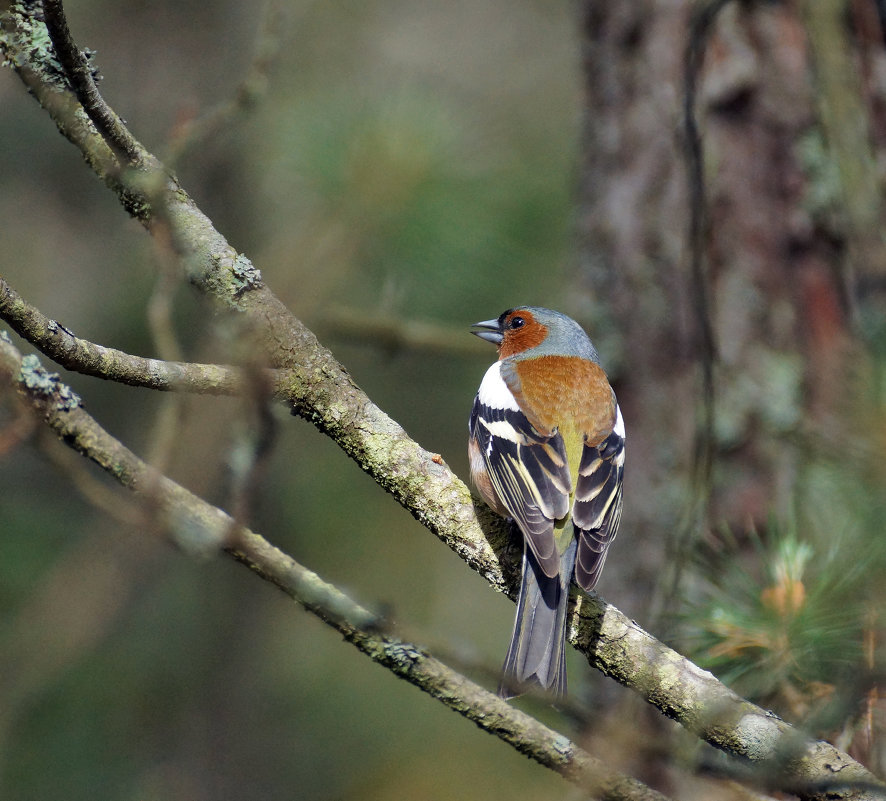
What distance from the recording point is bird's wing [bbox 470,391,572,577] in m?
2.79

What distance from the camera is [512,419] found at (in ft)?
11.7

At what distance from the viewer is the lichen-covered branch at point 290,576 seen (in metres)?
2.03

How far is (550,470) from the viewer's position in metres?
3.29

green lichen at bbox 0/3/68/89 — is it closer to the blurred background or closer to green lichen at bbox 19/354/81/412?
the blurred background

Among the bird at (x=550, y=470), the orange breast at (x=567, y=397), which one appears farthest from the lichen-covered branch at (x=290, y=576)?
the orange breast at (x=567, y=397)

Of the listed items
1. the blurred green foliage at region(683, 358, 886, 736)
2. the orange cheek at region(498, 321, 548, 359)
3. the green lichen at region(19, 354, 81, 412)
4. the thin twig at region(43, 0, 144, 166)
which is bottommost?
the green lichen at region(19, 354, 81, 412)

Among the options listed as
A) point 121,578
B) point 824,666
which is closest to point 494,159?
point 121,578

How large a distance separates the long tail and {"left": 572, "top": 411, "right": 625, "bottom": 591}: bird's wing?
0.52ft

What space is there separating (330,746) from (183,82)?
18.2 feet

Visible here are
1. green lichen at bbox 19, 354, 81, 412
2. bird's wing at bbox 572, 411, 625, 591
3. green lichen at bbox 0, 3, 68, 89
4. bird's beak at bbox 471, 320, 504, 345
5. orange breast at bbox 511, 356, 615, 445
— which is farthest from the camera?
bird's beak at bbox 471, 320, 504, 345

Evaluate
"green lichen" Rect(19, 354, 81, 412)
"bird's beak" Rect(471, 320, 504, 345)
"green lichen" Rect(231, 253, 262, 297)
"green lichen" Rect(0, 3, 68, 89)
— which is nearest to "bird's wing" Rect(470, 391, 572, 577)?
"bird's beak" Rect(471, 320, 504, 345)

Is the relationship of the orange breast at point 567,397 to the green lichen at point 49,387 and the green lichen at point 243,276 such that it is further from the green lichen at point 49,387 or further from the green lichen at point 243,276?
the green lichen at point 49,387

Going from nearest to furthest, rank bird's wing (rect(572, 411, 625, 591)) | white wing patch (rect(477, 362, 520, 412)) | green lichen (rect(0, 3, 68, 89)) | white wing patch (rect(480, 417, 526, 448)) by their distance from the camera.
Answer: green lichen (rect(0, 3, 68, 89))
bird's wing (rect(572, 411, 625, 591))
white wing patch (rect(480, 417, 526, 448))
white wing patch (rect(477, 362, 520, 412))

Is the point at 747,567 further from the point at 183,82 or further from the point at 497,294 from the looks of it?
the point at 183,82
